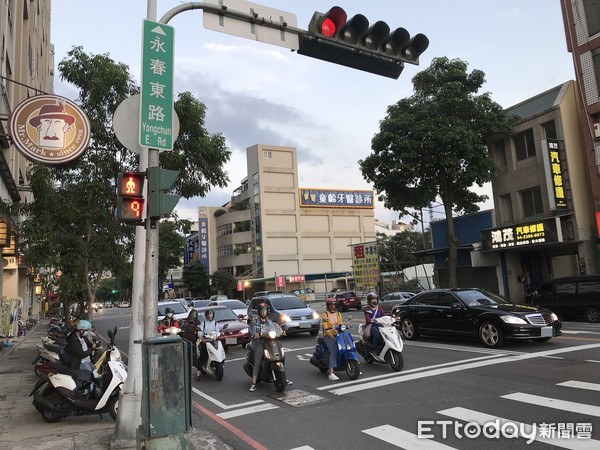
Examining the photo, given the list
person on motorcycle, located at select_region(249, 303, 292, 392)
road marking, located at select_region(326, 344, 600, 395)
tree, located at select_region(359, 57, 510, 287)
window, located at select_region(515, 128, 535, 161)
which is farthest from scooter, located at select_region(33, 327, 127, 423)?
window, located at select_region(515, 128, 535, 161)

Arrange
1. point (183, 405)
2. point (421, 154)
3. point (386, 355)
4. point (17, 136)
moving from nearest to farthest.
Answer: point (183, 405) < point (17, 136) < point (386, 355) < point (421, 154)

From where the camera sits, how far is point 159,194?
5977 millimetres

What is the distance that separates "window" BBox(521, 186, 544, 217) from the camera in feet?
83.8

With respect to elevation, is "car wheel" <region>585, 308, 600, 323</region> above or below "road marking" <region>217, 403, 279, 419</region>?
above

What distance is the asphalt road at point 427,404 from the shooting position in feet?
19.2

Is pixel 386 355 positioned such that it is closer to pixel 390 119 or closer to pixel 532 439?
pixel 532 439

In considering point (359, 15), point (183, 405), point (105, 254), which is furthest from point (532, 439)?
point (105, 254)

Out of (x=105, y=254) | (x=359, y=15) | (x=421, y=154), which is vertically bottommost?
(x=105, y=254)

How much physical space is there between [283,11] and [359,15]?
1134 mm

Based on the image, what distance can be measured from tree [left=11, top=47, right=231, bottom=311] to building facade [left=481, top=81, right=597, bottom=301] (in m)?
17.5

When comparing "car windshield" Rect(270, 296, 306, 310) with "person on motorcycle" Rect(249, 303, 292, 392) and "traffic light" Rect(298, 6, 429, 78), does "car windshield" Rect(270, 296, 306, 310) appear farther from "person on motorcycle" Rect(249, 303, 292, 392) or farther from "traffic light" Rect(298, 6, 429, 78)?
"traffic light" Rect(298, 6, 429, 78)

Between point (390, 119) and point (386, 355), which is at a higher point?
point (390, 119)

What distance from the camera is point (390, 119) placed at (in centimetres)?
2698

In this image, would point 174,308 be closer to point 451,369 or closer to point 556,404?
point 451,369
